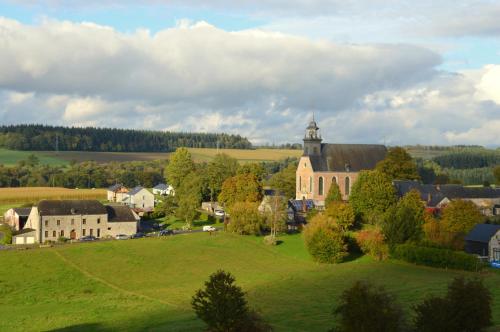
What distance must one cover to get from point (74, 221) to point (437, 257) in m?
45.4

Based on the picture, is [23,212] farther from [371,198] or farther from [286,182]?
[371,198]

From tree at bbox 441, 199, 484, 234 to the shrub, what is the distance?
7.49 metres

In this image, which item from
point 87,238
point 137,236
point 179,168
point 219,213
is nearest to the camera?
point 137,236

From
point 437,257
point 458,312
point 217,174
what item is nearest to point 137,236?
point 217,174

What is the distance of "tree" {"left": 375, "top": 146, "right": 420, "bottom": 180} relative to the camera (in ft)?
341

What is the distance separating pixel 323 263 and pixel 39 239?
36.0 meters

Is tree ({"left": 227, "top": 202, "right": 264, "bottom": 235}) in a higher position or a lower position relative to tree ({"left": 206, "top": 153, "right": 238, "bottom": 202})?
lower

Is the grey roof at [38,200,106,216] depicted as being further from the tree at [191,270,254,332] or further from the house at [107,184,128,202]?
the tree at [191,270,254,332]

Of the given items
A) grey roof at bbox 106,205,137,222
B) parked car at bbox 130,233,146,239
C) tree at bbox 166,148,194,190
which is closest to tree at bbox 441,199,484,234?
parked car at bbox 130,233,146,239

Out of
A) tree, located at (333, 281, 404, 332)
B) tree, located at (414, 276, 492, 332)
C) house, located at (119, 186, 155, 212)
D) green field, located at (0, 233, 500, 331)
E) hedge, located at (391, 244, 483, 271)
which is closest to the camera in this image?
tree, located at (333, 281, 404, 332)

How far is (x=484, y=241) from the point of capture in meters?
66.7

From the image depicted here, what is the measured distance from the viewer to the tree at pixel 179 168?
11169 cm

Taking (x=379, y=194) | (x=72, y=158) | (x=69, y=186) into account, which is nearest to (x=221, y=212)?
(x=379, y=194)

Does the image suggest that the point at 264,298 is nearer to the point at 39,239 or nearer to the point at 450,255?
the point at 450,255
